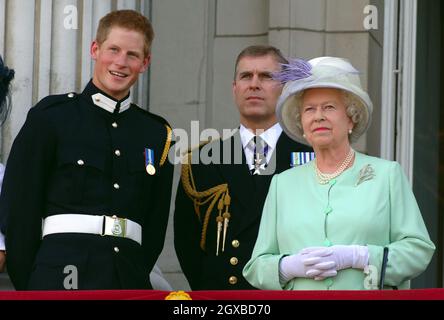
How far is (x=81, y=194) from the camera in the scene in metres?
8.52

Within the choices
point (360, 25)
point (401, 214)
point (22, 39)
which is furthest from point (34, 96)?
point (401, 214)

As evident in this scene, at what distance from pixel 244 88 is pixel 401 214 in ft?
3.83

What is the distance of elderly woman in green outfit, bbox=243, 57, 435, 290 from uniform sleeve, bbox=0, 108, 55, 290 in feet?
3.20

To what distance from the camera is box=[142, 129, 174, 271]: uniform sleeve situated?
8727 mm

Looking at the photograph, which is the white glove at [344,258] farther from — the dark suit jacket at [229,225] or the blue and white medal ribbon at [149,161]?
the blue and white medal ribbon at [149,161]

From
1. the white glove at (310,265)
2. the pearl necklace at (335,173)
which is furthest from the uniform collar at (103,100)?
the white glove at (310,265)

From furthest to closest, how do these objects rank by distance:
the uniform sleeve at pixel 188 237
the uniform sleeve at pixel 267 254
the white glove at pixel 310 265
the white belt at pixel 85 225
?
1. the uniform sleeve at pixel 188 237
2. the white belt at pixel 85 225
3. the uniform sleeve at pixel 267 254
4. the white glove at pixel 310 265

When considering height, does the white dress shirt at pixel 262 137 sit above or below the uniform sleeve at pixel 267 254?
above

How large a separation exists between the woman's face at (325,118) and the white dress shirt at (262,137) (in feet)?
1.98

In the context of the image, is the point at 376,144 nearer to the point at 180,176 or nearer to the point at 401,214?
the point at 180,176

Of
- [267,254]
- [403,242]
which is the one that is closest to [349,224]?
[403,242]

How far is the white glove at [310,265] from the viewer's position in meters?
7.91

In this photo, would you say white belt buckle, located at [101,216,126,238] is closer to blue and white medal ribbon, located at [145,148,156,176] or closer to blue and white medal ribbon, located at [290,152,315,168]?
blue and white medal ribbon, located at [145,148,156,176]

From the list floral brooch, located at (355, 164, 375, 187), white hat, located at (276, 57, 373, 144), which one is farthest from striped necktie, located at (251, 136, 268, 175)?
floral brooch, located at (355, 164, 375, 187)
